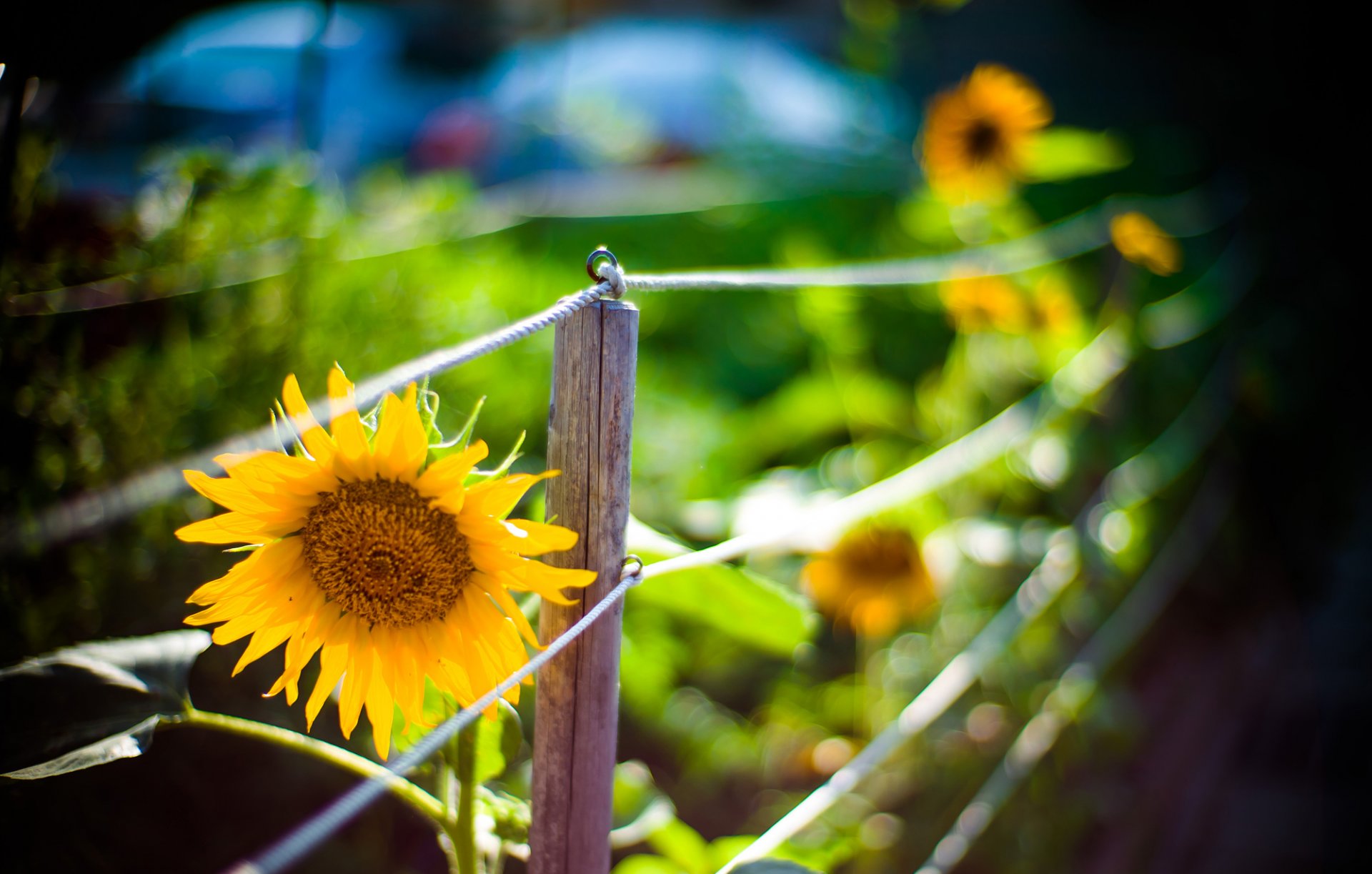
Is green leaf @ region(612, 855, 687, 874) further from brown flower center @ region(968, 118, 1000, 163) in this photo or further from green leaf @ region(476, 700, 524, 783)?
brown flower center @ region(968, 118, 1000, 163)

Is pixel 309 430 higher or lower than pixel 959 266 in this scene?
lower

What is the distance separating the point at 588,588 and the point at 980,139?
1.56 meters

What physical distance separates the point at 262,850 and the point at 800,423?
1.20 m

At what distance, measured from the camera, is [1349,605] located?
2.48 metres

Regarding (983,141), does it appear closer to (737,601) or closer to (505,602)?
(737,601)

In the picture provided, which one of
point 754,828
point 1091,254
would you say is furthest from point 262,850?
point 1091,254

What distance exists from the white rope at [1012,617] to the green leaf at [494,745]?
0.46ft

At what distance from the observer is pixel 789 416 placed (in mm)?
1774

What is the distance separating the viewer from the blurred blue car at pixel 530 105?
9.36 feet

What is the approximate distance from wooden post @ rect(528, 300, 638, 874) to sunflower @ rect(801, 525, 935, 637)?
79 cm

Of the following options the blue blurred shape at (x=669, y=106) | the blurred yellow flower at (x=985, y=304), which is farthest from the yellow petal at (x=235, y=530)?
the blue blurred shape at (x=669, y=106)

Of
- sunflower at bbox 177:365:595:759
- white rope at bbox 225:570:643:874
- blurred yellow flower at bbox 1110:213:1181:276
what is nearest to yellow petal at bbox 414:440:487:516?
sunflower at bbox 177:365:595:759

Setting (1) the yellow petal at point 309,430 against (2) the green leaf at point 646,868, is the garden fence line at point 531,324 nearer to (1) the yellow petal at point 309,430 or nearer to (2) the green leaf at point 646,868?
(1) the yellow petal at point 309,430

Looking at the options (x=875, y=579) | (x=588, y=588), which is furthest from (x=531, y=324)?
(x=875, y=579)
